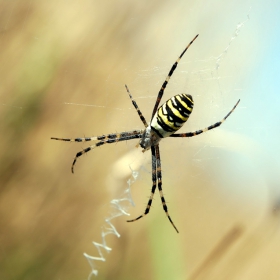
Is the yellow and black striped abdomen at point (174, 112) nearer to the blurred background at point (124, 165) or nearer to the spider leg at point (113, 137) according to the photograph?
the spider leg at point (113, 137)

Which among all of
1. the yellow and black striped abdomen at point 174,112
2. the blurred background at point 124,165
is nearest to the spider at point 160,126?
the yellow and black striped abdomen at point 174,112

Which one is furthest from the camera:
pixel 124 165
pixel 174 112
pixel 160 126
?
pixel 124 165

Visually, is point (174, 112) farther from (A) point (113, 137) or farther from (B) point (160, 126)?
(A) point (113, 137)

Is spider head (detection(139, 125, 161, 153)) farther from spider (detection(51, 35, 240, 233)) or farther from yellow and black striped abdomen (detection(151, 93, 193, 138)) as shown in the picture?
yellow and black striped abdomen (detection(151, 93, 193, 138))

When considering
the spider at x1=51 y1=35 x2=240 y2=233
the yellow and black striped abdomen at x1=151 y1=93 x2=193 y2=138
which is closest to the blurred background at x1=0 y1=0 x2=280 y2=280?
the spider at x1=51 y1=35 x2=240 y2=233

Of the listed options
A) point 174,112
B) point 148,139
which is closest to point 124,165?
point 148,139

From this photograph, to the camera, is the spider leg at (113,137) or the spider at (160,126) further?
the spider leg at (113,137)
